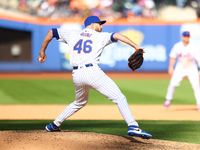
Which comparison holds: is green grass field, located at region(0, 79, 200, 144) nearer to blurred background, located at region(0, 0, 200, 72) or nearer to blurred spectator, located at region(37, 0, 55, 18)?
blurred background, located at region(0, 0, 200, 72)

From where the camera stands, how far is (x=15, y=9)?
20.1 metres

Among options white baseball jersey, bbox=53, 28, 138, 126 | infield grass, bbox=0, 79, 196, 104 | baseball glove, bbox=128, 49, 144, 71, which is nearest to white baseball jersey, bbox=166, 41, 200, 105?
infield grass, bbox=0, 79, 196, 104

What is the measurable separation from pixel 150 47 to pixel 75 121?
42.8ft

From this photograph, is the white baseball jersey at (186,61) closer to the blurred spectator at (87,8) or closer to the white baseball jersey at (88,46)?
the white baseball jersey at (88,46)

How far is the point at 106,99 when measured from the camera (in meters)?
12.0

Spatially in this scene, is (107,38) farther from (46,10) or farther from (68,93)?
(46,10)

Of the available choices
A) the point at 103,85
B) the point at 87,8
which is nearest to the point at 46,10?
the point at 87,8

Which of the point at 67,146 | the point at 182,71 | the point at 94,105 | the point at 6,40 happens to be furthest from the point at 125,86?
the point at 67,146

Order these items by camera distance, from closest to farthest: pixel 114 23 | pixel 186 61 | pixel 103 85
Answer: pixel 103 85, pixel 186 61, pixel 114 23

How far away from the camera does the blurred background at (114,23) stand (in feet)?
65.0

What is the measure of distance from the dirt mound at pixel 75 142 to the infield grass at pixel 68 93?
575cm

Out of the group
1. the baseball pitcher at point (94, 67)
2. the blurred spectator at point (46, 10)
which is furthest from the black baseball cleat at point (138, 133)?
the blurred spectator at point (46, 10)

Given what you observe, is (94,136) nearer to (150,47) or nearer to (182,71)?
(182,71)

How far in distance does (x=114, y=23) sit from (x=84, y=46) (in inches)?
605
